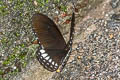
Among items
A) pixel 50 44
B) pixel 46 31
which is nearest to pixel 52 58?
pixel 50 44

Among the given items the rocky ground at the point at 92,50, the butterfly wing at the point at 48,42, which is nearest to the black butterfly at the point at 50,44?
the butterfly wing at the point at 48,42

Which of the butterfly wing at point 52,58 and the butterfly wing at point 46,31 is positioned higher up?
the butterfly wing at point 46,31

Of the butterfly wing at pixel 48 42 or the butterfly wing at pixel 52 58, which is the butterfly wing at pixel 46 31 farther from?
the butterfly wing at pixel 52 58

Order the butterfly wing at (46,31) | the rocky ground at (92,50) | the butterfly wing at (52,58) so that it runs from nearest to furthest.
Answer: the butterfly wing at (46,31)
the rocky ground at (92,50)
the butterfly wing at (52,58)

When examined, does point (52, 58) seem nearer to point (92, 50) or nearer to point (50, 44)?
point (50, 44)

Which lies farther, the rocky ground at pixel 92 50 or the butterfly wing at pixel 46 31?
the rocky ground at pixel 92 50

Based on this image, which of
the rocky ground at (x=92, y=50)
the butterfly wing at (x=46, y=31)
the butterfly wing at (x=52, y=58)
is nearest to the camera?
the butterfly wing at (x=46, y=31)

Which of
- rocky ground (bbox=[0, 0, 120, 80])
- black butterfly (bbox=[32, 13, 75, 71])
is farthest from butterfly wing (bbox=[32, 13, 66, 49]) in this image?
rocky ground (bbox=[0, 0, 120, 80])
